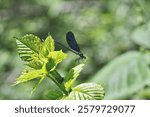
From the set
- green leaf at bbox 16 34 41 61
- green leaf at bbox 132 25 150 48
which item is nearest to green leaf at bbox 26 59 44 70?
green leaf at bbox 16 34 41 61

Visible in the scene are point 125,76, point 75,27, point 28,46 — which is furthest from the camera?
point 75,27

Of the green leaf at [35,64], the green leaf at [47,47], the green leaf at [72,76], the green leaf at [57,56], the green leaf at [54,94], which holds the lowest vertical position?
the green leaf at [54,94]

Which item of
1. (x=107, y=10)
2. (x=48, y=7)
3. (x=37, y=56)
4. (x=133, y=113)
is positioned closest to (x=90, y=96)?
(x=37, y=56)

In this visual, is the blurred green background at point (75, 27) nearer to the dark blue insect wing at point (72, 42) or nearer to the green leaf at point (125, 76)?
the green leaf at point (125, 76)

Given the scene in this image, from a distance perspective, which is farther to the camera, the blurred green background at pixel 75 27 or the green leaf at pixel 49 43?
the blurred green background at pixel 75 27

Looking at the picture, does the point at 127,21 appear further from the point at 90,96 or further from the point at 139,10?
the point at 90,96

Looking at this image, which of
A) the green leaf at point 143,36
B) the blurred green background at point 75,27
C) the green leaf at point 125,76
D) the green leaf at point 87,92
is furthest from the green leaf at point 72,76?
the blurred green background at point 75,27

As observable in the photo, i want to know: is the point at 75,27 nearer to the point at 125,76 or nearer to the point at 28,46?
the point at 125,76

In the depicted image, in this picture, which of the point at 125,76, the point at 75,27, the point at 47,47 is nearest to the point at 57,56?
the point at 47,47
